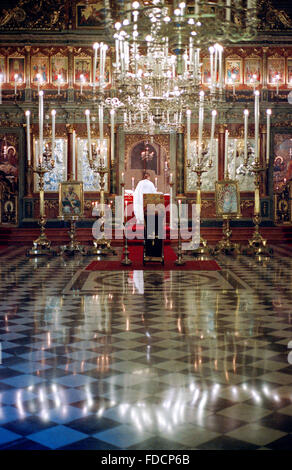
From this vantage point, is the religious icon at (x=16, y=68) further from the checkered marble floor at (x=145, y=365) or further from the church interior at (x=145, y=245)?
the checkered marble floor at (x=145, y=365)

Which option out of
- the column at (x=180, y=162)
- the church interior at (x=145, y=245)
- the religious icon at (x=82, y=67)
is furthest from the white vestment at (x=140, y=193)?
the religious icon at (x=82, y=67)

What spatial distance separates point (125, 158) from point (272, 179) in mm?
5002

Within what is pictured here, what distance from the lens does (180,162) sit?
72.2 ft

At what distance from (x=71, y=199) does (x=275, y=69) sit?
897cm

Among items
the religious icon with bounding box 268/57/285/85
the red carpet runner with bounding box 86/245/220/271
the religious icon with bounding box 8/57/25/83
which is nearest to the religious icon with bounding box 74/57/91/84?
the religious icon with bounding box 8/57/25/83

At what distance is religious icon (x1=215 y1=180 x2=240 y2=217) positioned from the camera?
1753cm

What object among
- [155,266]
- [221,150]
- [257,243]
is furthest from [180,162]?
[155,266]

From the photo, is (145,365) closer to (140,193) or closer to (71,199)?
(71,199)

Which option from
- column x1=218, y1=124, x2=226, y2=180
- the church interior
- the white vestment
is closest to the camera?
the church interior

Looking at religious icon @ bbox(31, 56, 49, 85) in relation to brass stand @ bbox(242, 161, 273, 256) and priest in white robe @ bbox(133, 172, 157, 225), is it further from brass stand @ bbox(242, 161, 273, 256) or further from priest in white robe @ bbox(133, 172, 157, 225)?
brass stand @ bbox(242, 161, 273, 256)

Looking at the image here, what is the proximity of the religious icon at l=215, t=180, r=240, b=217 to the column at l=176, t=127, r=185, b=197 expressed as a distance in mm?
4272

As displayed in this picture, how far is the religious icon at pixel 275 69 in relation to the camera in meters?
21.9

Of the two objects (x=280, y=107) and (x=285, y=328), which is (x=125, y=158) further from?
(x=285, y=328)

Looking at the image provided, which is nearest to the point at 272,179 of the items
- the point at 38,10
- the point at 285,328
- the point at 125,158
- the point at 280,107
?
the point at 280,107
